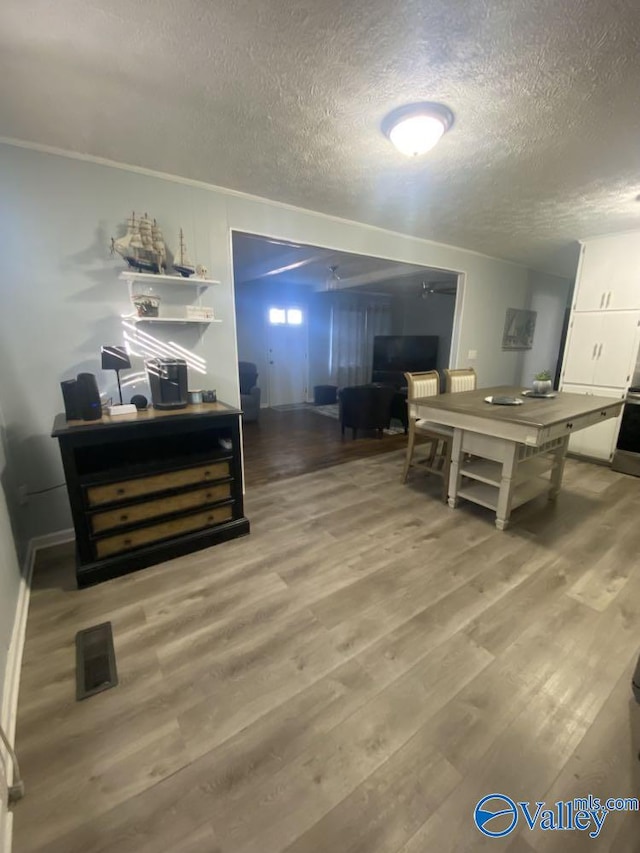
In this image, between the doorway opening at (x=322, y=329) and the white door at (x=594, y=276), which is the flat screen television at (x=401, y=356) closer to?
the doorway opening at (x=322, y=329)

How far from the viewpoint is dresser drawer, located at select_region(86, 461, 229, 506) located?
1.92 metres

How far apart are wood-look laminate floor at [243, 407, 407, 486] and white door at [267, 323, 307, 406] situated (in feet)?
4.66

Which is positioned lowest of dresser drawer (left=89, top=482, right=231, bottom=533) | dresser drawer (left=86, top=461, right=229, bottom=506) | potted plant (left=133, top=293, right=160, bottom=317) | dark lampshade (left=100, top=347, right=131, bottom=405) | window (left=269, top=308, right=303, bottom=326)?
dresser drawer (left=89, top=482, right=231, bottom=533)

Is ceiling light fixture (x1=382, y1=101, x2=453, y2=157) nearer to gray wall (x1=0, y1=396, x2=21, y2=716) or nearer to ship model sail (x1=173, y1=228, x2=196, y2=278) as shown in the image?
ship model sail (x1=173, y1=228, x2=196, y2=278)

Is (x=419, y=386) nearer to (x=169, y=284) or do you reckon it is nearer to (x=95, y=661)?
(x=169, y=284)

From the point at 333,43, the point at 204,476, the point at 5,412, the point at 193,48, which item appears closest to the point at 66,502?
the point at 5,412

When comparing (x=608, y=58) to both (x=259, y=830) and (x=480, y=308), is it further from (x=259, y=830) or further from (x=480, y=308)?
(x=480, y=308)

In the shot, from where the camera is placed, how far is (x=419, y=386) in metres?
3.24

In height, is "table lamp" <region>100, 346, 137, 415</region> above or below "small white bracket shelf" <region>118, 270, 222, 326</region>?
below

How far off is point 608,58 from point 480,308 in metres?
3.41


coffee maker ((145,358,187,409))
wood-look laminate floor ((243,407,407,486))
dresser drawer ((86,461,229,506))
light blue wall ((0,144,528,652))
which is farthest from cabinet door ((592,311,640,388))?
coffee maker ((145,358,187,409))

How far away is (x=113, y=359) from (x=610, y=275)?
4768mm

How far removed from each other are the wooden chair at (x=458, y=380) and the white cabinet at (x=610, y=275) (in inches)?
61.4

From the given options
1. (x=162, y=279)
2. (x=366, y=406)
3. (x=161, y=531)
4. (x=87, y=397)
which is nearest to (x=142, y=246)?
(x=162, y=279)
